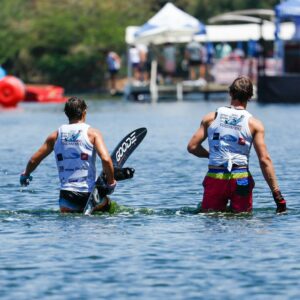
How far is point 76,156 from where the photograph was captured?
1462cm

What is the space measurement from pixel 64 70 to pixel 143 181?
159 feet

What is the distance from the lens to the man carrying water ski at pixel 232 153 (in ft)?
47.1

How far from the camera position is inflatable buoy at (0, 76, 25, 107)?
47.0 meters

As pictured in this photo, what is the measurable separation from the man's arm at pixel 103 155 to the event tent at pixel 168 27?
118 feet

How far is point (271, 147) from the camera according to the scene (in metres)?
27.0

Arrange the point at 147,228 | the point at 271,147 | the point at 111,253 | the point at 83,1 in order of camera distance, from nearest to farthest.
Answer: the point at 111,253, the point at 147,228, the point at 271,147, the point at 83,1

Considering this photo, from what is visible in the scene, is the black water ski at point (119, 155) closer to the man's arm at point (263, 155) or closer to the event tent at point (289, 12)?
the man's arm at point (263, 155)

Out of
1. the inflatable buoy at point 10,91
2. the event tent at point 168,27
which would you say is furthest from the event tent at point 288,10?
the inflatable buoy at point 10,91

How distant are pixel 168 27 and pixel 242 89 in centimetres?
3676

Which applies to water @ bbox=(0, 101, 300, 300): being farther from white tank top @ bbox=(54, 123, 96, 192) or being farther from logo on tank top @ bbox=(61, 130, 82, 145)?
logo on tank top @ bbox=(61, 130, 82, 145)

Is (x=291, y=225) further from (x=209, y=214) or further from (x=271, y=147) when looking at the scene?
(x=271, y=147)

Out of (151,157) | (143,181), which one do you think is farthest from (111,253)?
(151,157)

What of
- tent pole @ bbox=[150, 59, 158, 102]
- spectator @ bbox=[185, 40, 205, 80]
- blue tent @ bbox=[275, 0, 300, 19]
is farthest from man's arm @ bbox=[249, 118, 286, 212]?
spectator @ bbox=[185, 40, 205, 80]

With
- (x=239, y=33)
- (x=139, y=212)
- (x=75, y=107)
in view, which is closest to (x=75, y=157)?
(x=75, y=107)
